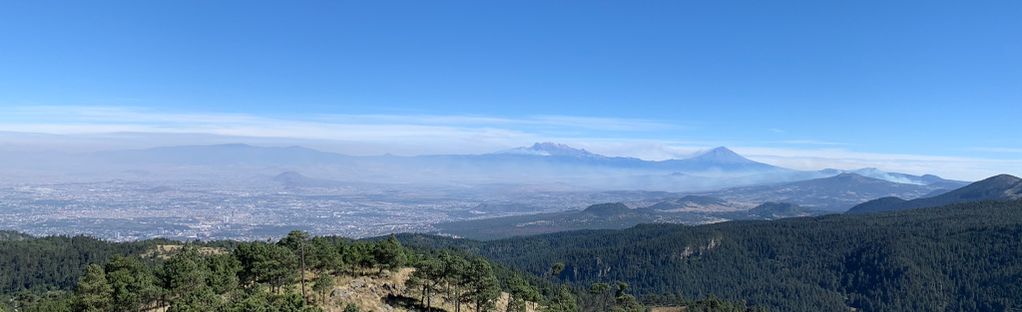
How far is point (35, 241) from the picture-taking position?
150000 millimetres

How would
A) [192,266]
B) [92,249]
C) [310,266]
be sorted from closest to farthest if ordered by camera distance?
[192,266] → [310,266] → [92,249]

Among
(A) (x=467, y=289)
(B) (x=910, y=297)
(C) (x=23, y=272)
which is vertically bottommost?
(B) (x=910, y=297)

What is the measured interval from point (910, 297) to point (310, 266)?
204902 millimetres

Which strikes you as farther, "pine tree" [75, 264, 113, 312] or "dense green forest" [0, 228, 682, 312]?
"dense green forest" [0, 228, 682, 312]

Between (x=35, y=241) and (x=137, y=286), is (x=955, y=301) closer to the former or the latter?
(x=137, y=286)

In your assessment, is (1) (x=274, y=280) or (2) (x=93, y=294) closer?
(2) (x=93, y=294)

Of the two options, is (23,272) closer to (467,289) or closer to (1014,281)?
(467,289)

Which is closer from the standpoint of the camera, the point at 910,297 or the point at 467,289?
the point at 467,289

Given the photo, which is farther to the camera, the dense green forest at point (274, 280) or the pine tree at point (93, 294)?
the dense green forest at point (274, 280)

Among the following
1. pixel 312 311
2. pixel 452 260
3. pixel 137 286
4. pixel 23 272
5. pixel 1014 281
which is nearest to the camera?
pixel 312 311

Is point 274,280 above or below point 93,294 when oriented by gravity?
below

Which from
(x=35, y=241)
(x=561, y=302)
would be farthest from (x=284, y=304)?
(x=35, y=241)

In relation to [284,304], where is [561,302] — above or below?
below

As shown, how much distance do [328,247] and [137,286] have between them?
26.1 metres
